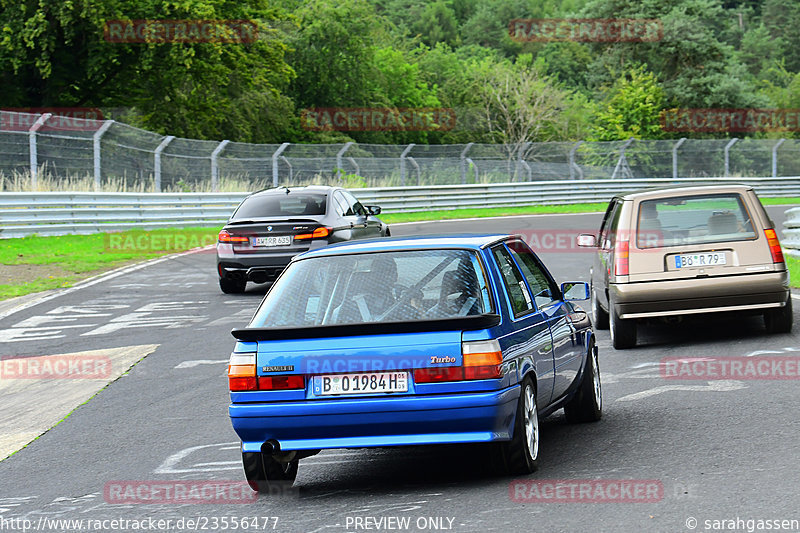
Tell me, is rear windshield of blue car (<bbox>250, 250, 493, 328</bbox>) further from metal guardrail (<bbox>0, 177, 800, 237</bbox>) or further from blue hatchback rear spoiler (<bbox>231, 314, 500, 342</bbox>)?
metal guardrail (<bbox>0, 177, 800, 237</bbox>)

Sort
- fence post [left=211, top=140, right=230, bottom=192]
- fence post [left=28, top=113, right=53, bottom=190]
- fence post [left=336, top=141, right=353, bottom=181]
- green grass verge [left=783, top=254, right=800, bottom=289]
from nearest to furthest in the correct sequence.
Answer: green grass verge [left=783, top=254, right=800, bottom=289], fence post [left=28, top=113, right=53, bottom=190], fence post [left=211, top=140, right=230, bottom=192], fence post [left=336, top=141, right=353, bottom=181]

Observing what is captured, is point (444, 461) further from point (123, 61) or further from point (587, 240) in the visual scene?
point (123, 61)

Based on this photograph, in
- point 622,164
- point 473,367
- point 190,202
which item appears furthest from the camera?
point 622,164

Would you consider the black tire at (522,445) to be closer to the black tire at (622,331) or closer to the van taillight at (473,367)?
the van taillight at (473,367)

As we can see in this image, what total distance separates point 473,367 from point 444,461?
4.29 ft

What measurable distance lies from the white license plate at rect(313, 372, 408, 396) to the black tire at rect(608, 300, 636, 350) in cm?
543

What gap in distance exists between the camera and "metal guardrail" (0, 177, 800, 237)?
25.3m

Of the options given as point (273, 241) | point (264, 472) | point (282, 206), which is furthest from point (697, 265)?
point (282, 206)

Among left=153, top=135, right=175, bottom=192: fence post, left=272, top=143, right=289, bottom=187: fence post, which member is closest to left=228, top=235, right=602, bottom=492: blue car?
left=153, top=135, right=175, bottom=192: fence post

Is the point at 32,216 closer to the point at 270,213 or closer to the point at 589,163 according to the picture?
the point at 270,213

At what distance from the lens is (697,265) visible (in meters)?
10.7

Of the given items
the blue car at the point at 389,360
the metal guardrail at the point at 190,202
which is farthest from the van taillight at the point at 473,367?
the metal guardrail at the point at 190,202

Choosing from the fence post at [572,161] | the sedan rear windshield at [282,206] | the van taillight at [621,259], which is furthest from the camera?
the fence post at [572,161]

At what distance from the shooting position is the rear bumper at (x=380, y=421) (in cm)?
582
